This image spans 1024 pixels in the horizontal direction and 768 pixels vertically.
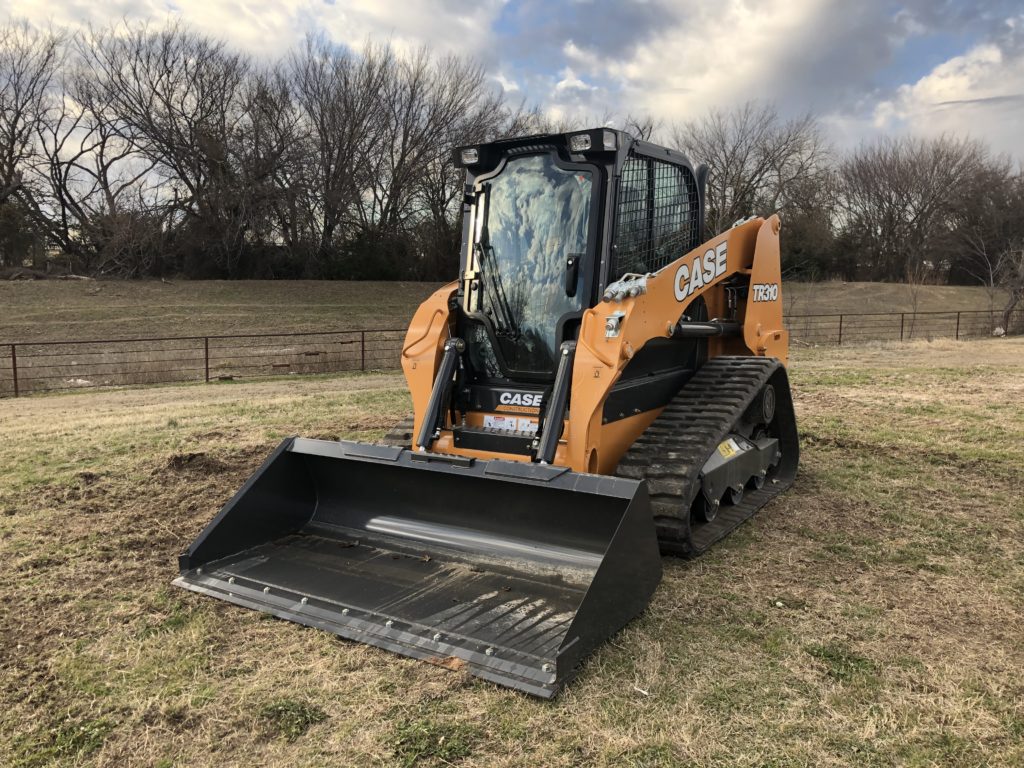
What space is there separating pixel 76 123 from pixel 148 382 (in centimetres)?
2507

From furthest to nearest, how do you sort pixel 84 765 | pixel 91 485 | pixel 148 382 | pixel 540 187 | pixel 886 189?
pixel 886 189 → pixel 148 382 → pixel 91 485 → pixel 540 187 → pixel 84 765

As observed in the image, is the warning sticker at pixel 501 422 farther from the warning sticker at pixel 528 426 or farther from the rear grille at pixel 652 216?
the rear grille at pixel 652 216

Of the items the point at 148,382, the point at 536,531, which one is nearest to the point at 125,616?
the point at 536,531

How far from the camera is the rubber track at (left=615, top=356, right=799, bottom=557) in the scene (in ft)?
14.4

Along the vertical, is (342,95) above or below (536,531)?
above

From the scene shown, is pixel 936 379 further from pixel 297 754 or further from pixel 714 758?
pixel 297 754

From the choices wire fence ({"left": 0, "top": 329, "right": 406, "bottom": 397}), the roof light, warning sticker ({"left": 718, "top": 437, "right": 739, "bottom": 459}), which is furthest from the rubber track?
wire fence ({"left": 0, "top": 329, "right": 406, "bottom": 397})

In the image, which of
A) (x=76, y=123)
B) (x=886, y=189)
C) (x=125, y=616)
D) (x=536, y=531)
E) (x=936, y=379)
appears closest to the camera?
(x=125, y=616)

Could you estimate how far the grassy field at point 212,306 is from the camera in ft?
78.0

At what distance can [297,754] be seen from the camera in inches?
108

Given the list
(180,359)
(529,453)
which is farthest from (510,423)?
(180,359)

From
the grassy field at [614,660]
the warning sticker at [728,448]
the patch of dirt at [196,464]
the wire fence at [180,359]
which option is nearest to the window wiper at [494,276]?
the warning sticker at [728,448]

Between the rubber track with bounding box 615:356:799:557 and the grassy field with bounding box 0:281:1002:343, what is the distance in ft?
68.3

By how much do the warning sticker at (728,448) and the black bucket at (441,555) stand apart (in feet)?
4.98
